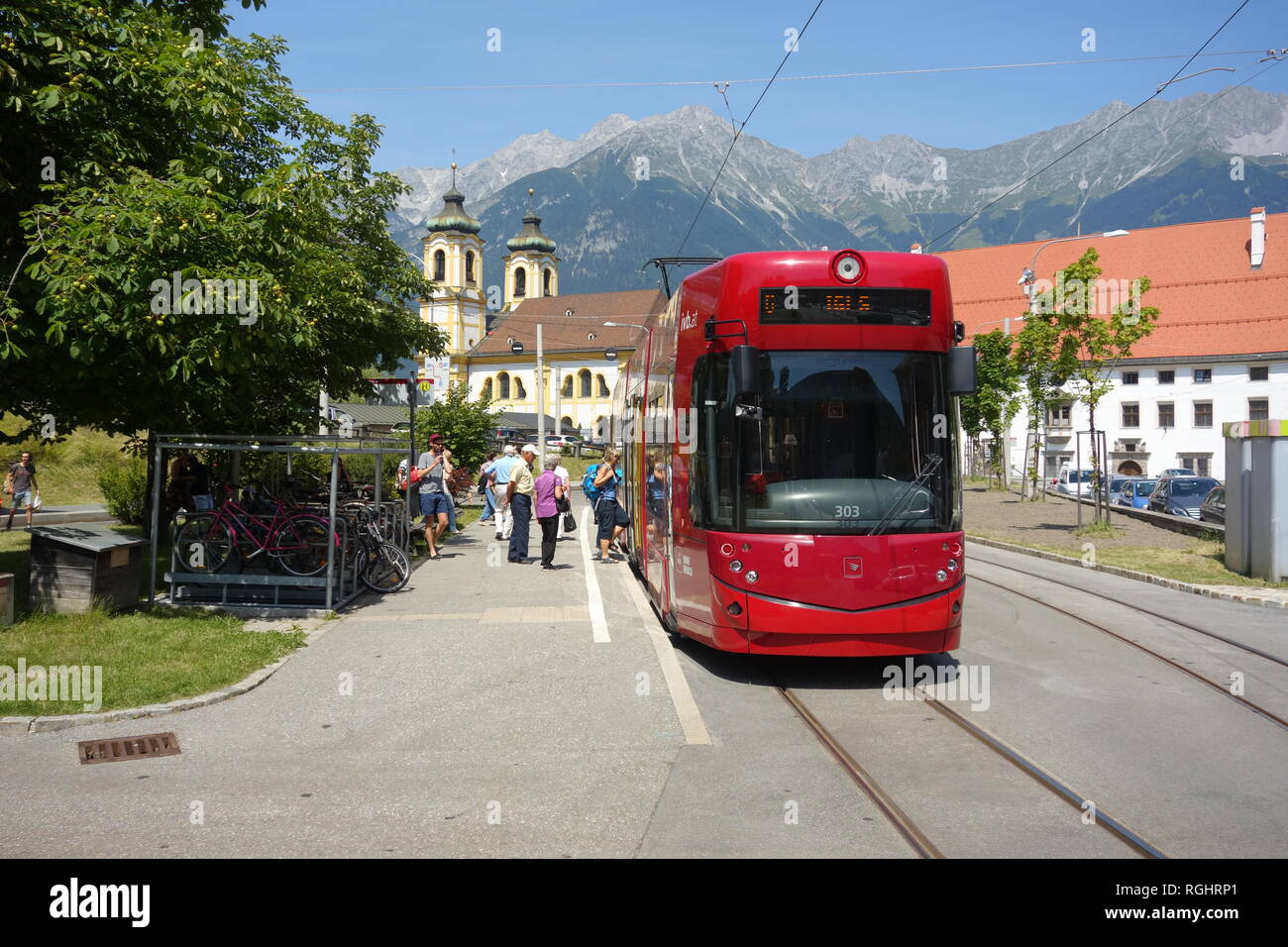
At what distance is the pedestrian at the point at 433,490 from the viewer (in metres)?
19.1

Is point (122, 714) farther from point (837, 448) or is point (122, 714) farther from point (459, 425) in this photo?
point (459, 425)

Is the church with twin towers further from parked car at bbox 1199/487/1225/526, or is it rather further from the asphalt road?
the asphalt road

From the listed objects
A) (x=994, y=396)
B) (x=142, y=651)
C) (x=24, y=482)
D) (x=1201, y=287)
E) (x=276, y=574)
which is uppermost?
(x=1201, y=287)

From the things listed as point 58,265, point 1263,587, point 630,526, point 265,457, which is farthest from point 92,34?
point 1263,587

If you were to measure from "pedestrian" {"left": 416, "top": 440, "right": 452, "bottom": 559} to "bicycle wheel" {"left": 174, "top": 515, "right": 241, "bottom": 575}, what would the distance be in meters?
5.73

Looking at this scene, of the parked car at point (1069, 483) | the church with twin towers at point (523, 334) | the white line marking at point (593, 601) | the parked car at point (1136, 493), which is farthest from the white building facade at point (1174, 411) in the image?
the church with twin towers at point (523, 334)

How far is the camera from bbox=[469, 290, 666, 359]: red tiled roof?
121 meters

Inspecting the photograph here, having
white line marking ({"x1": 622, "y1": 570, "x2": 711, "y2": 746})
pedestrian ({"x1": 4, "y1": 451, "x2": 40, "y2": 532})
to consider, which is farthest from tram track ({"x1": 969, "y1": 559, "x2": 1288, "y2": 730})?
pedestrian ({"x1": 4, "y1": 451, "x2": 40, "y2": 532})

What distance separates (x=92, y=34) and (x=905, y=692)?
9.78m

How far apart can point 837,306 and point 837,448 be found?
1175 mm

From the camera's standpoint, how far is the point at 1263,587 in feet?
53.3

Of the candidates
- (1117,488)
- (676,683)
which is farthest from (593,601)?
(1117,488)

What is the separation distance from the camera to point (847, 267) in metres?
9.34
